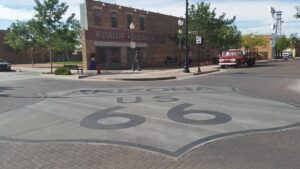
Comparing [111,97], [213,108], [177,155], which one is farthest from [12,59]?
[177,155]

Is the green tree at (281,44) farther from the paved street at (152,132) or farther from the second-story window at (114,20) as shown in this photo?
the paved street at (152,132)

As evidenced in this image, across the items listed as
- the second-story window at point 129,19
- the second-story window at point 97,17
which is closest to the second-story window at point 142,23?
the second-story window at point 129,19

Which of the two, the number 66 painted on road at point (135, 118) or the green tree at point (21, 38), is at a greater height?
the green tree at point (21, 38)

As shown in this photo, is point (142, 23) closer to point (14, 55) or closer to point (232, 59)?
point (232, 59)

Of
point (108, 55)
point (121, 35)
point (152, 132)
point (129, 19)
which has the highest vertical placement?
point (129, 19)

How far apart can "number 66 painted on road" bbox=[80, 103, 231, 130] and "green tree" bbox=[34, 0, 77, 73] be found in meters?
21.2

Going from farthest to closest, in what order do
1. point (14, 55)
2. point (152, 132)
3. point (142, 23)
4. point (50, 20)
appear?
point (14, 55), point (142, 23), point (50, 20), point (152, 132)

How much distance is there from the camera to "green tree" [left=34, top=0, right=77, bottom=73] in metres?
30.1

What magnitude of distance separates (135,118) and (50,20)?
22.9 m

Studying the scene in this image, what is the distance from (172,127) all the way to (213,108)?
115 inches

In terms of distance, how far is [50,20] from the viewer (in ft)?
99.3

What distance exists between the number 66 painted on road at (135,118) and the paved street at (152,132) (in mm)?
25

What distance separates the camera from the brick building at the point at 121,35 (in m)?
33.8

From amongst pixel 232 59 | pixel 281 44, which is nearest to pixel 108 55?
pixel 232 59
